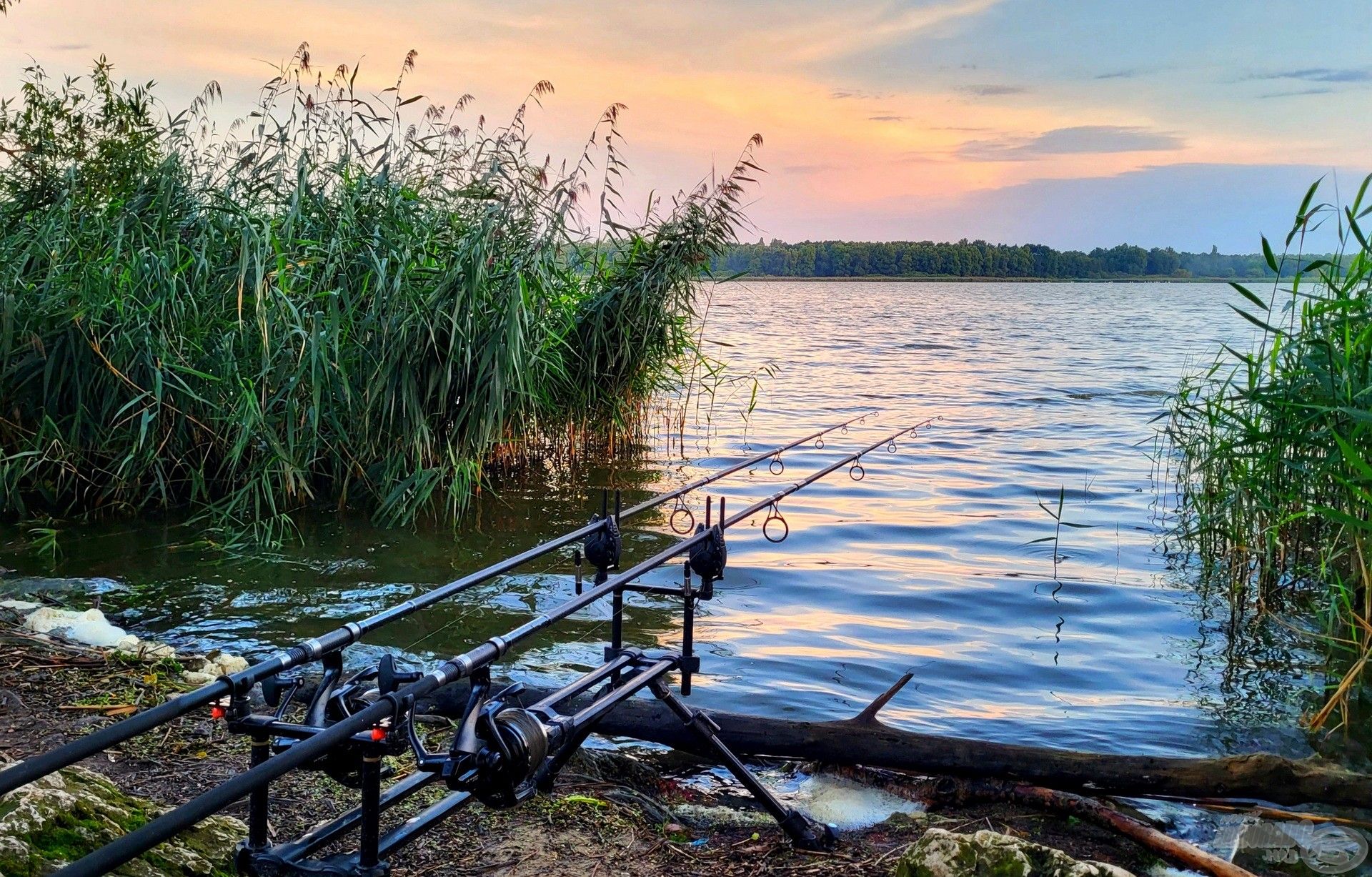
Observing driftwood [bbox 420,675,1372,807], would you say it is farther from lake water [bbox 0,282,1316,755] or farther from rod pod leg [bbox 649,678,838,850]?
lake water [bbox 0,282,1316,755]

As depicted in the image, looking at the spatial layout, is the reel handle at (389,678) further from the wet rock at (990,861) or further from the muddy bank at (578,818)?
the wet rock at (990,861)

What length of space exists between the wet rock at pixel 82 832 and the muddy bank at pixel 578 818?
1.63ft

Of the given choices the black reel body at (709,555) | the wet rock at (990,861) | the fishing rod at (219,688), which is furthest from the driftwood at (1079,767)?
the fishing rod at (219,688)

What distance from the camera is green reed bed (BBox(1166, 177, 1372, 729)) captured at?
15.5 ft

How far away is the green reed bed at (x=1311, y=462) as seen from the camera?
472 cm

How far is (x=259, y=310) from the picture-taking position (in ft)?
A: 21.6

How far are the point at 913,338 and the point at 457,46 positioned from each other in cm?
2159

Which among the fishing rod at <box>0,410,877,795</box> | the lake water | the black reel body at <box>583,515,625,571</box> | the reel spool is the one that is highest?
the fishing rod at <box>0,410,877,795</box>

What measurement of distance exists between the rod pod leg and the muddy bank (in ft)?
0.16

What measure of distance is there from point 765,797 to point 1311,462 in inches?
143

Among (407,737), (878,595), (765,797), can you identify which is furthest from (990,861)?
(878,595)

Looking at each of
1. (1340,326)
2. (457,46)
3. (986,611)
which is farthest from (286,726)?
(457,46)

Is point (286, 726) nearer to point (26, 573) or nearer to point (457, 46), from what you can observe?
point (26, 573)

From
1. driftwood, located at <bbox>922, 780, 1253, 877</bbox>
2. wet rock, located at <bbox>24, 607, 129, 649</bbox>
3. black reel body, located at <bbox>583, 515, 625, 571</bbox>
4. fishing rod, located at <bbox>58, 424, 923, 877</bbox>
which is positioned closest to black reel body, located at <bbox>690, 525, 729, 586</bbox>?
black reel body, located at <bbox>583, 515, 625, 571</bbox>
